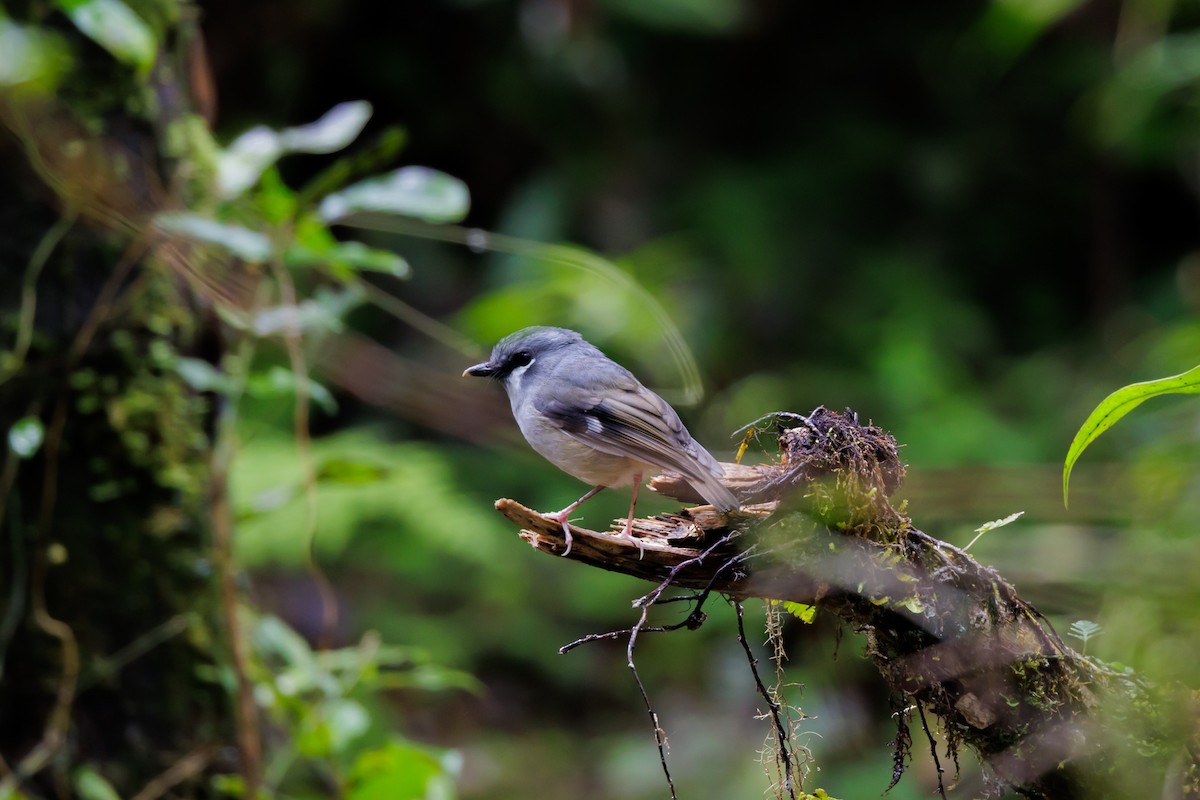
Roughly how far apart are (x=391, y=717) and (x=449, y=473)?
4.50 ft

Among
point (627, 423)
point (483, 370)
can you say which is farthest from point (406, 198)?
point (627, 423)

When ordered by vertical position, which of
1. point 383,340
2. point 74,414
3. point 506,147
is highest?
point 506,147

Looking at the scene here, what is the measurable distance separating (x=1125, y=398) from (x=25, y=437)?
2209mm

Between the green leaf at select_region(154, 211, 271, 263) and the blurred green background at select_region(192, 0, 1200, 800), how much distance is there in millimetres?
2284

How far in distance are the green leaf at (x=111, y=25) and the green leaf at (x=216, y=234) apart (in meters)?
0.38

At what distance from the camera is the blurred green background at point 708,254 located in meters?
5.30

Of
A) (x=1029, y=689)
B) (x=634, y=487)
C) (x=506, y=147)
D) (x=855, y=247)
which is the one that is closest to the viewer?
(x=1029, y=689)

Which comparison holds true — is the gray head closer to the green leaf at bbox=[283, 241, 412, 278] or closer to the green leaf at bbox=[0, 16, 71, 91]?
the green leaf at bbox=[283, 241, 412, 278]

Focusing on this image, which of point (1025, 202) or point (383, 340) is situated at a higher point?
point (1025, 202)

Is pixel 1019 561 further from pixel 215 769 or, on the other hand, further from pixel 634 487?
pixel 215 769

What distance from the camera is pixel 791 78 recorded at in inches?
261

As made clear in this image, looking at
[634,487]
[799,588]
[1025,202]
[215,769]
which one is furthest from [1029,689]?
[1025,202]

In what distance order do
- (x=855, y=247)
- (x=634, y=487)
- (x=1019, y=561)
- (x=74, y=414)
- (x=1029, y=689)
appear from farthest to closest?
(x=855, y=247)
(x=1019, y=561)
(x=74, y=414)
(x=634, y=487)
(x=1029, y=689)

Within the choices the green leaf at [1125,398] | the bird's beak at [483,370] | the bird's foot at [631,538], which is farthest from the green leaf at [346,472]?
the green leaf at [1125,398]
